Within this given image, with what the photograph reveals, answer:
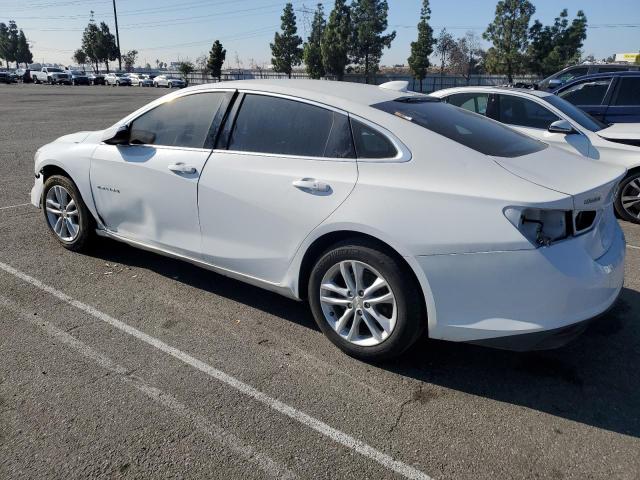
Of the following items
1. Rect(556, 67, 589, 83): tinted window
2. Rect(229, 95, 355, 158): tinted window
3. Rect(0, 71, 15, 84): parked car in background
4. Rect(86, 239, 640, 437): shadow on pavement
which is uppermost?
Rect(0, 71, 15, 84): parked car in background

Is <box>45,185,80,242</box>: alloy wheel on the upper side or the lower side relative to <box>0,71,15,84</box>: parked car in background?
lower

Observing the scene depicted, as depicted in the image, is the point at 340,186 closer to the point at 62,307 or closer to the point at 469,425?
the point at 469,425

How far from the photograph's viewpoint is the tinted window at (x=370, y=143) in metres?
3.07

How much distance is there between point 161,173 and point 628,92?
694 centimetres

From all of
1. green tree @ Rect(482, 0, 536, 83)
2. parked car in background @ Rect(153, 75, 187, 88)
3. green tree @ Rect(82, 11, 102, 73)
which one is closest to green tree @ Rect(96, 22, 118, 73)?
green tree @ Rect(82, 11, 102, 73)

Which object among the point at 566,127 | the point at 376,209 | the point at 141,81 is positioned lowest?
the point at 376,209

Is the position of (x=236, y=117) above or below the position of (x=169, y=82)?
below

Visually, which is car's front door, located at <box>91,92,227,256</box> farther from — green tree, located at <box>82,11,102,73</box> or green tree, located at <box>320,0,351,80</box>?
green tree, located at <box>82,11,102,73</box>

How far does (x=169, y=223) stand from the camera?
3.98 metres

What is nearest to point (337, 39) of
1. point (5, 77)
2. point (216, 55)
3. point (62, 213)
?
point (216, 55)

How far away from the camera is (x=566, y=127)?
5.71m

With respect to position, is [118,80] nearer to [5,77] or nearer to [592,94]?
[5,77]

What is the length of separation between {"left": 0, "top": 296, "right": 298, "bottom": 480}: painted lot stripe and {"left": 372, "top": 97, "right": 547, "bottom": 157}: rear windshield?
202 centimetres

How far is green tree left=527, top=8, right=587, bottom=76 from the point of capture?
4156 centimetres
